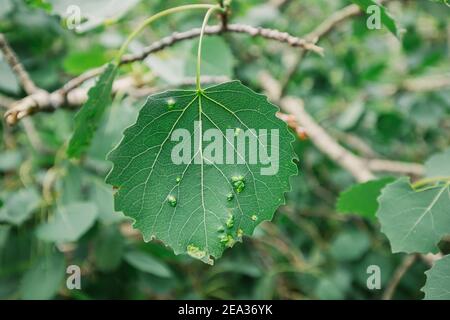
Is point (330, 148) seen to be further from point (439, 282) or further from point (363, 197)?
point (439, 282)

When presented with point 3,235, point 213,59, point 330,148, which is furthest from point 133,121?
point 330,148

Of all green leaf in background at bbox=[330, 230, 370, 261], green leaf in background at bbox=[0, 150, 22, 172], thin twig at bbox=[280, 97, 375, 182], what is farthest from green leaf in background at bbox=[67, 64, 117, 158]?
green leaf in background at bbox=[330, 230, 370, 261]

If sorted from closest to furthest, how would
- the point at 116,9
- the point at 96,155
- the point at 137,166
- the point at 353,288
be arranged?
1. the point at 137,166
2. the point at 116,9
3. the point at 96,155
4. the point at 353,288

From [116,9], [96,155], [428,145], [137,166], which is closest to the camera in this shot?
[137,166]

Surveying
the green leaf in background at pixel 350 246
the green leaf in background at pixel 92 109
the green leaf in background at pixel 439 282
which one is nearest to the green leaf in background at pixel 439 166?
the green leaf in background at pixel 439 282

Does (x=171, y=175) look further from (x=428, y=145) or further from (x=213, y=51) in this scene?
(x=428, y=145)

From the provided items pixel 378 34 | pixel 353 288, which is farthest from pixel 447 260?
pixel 378 34

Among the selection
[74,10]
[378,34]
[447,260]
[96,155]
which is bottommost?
[447,260]
